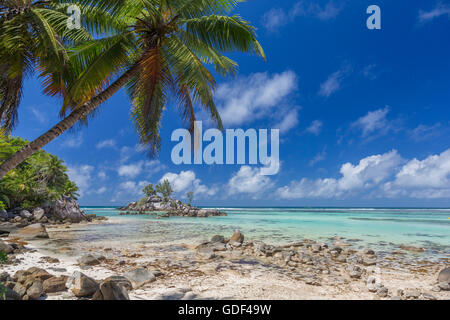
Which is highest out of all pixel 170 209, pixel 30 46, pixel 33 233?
pixel 30 46

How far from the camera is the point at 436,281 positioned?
16.0 ft

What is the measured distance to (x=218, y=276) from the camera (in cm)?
475

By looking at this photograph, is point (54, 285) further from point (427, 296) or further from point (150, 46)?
point (427, 296)

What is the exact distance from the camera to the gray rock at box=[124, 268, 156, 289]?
4.11 m

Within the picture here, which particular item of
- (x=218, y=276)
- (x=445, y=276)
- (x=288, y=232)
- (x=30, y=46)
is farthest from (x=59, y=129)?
(x=288, y=232)

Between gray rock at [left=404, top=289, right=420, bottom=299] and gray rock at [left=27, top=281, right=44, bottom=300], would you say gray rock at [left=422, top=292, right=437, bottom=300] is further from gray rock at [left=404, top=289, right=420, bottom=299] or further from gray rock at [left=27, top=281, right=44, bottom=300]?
gray rock at [left=27, top=281, right=44, bottom=300]

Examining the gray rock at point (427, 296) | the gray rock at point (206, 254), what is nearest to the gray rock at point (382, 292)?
the gray rock at point (427, 296)

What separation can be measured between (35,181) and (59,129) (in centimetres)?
1978

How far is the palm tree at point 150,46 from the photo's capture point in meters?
4.99

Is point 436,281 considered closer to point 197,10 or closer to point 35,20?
point 197,10

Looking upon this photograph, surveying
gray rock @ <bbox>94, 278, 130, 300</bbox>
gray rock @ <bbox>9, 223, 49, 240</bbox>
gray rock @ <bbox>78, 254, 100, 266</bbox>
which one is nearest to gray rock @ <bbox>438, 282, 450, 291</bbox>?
gray rock @ <bbox>94, 278, 130, 300</bbox>

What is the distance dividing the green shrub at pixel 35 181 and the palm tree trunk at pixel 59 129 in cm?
1763

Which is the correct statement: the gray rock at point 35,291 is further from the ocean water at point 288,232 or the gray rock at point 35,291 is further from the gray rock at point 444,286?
the gray rock at point 444,286
